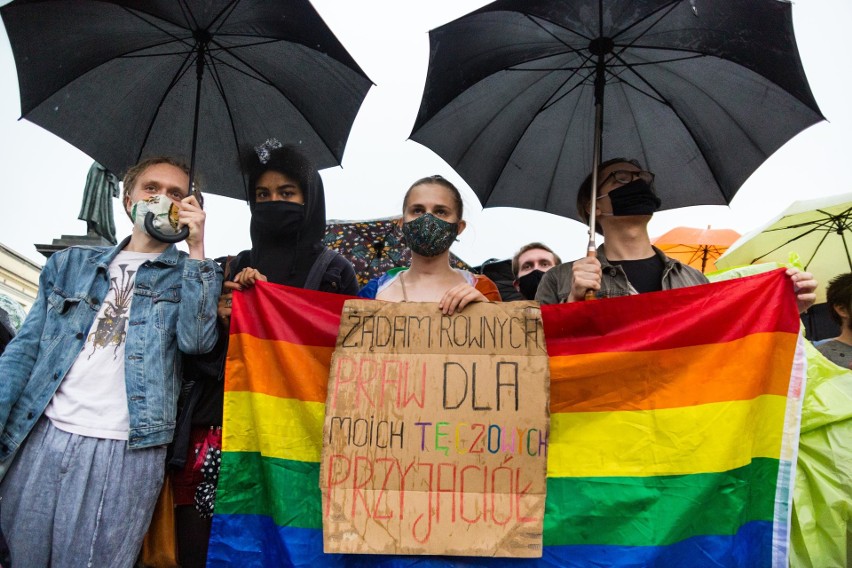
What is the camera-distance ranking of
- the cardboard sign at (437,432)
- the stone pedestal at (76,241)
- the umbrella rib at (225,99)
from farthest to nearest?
the stone pedestal at (76,241), the umbrella rib at (225,99), the cardboard sign at (437,432)

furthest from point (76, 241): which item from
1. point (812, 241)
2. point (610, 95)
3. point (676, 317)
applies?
point (676, 317)

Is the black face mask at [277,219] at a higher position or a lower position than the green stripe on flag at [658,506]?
higher

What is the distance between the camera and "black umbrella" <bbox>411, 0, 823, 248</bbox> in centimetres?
313

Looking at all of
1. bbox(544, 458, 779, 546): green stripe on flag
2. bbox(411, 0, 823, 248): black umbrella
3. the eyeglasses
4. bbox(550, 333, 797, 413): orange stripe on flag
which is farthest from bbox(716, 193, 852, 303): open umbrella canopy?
bbox(544, 458, 779, 546): green stripe on flag

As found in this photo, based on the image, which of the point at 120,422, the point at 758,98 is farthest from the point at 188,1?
the point at 758,98

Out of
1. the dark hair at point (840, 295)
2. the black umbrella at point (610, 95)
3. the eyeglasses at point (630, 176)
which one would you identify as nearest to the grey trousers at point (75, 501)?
the black umbrella at point (610, 95)

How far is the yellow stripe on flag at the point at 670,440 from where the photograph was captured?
2629 millimetres

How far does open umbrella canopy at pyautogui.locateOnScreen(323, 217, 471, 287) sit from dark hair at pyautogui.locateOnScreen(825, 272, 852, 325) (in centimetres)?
242

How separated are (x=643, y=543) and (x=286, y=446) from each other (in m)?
1.38

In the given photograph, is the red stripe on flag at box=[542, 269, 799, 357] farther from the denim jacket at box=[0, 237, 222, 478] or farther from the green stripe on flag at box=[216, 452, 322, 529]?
the denim jacket at box=[0, 237, 222, 478]

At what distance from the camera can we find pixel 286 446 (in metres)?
2.77

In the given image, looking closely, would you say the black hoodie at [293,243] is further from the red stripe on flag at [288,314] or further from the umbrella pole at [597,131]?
the umbrella pole at [597,131]

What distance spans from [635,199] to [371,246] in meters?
2.61

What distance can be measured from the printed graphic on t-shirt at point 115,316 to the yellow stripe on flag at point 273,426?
0.50 m
